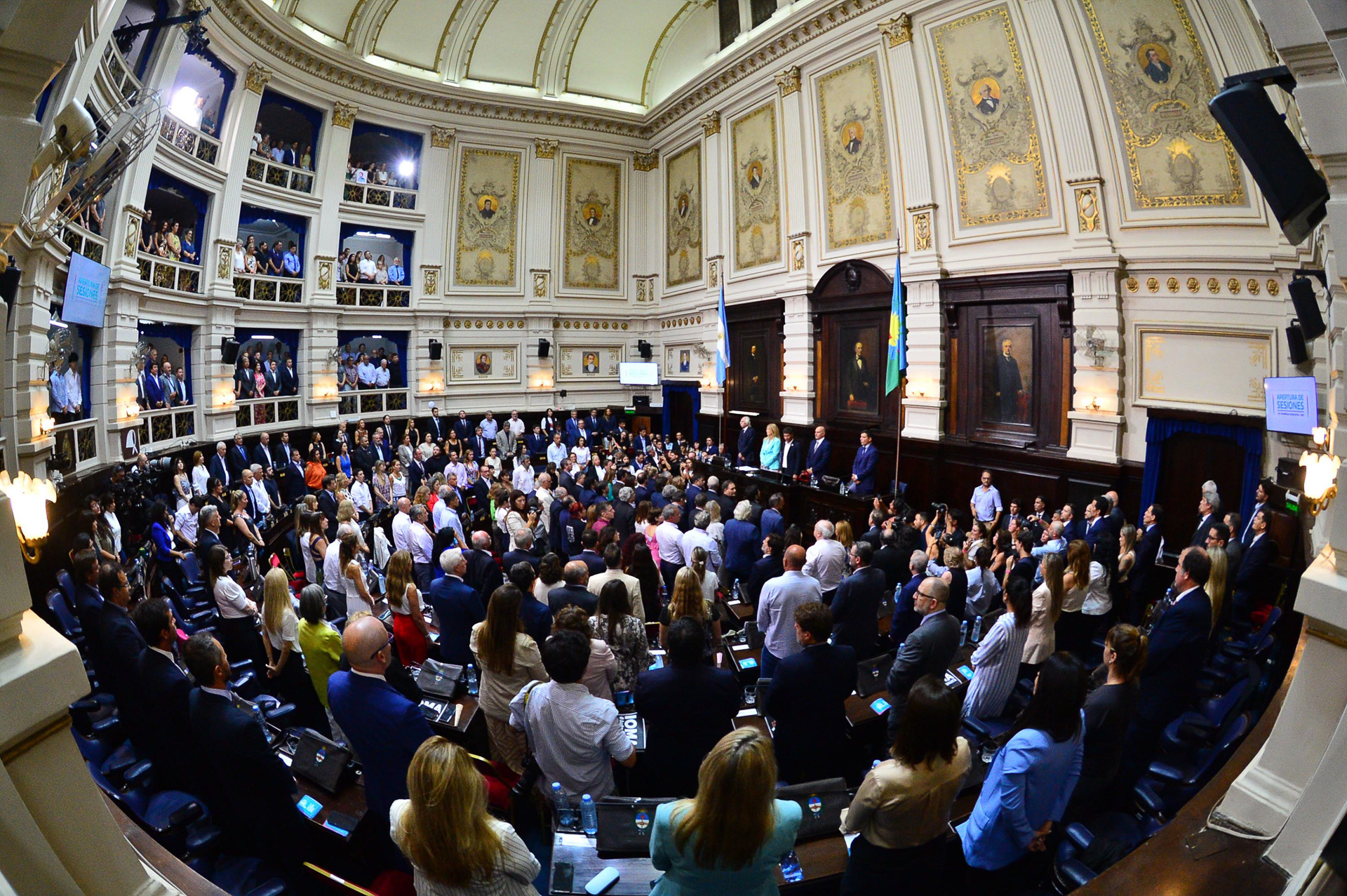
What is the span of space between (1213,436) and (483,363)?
15.7 m

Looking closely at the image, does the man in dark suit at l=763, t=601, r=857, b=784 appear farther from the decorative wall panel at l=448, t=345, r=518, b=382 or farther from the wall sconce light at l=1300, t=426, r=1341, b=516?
the decorative wall panel at l=448, t=345, r=518, b=382

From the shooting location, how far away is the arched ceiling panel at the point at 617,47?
677 inches

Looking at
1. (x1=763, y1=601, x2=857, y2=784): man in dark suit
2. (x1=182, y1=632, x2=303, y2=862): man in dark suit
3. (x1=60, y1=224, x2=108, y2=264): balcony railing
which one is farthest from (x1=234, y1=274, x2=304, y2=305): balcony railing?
(x1=763, y1=601, x2=857, y2=784): man in dark suit

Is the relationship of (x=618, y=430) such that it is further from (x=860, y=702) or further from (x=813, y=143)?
(x=860, y=702)

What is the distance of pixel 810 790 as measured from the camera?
2.80 meters

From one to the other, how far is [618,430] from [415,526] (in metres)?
11.3

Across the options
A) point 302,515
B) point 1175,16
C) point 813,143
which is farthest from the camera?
point 813,143

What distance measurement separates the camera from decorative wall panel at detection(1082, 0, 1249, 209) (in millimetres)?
8219

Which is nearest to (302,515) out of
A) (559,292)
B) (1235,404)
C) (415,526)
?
(415,526)

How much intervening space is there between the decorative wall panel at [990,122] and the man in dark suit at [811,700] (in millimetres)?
9521

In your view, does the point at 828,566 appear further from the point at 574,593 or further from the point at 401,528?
the point at 401,528

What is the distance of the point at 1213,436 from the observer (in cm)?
856

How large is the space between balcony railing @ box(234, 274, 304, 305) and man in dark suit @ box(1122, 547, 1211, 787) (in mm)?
15743

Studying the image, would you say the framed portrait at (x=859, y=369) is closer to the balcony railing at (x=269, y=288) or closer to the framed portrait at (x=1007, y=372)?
the framed portrait at (x=1007, y=372)
